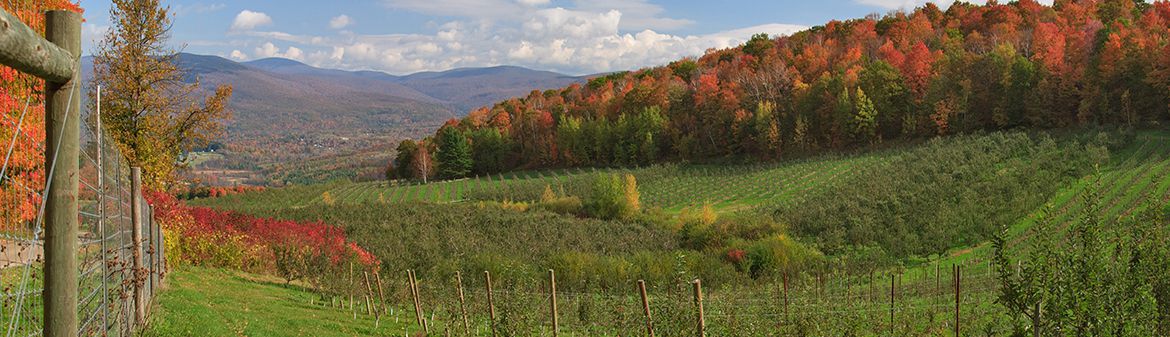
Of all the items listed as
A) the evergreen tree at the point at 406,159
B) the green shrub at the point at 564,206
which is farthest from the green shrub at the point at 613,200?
the evergreen tree at the point at 406,159

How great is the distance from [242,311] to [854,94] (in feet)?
219

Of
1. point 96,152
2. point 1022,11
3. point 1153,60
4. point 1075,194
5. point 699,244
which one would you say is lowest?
point 699,244

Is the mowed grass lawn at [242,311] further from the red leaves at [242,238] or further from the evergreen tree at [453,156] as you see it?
the evergreen tree at [453,156]

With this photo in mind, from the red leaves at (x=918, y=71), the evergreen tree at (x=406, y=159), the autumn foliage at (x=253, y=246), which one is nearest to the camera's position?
the autumn foliage at (x=253, y=246)

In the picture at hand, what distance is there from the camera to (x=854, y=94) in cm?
7138

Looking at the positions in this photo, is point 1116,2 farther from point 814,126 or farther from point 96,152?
point 96,152

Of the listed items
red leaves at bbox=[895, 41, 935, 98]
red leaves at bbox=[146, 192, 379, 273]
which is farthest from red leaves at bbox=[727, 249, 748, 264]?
red leaves at bbox=[895, 41, 935, 98]

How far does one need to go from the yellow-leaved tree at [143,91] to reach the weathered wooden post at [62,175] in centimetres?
1987

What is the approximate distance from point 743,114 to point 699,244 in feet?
130

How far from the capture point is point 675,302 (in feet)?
34.2

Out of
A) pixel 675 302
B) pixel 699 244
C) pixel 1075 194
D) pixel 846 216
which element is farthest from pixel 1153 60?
pixel 675 302

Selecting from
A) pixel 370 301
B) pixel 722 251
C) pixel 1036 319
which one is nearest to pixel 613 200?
pixel 722 251

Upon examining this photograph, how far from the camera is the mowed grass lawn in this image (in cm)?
1156

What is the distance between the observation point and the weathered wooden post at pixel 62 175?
352cm
